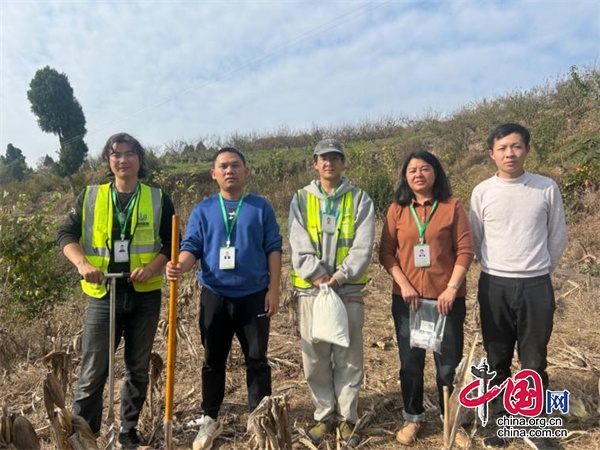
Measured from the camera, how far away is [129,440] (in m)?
3.00

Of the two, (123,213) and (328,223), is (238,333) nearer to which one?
(328,223)

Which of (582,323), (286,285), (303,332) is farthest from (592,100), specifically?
(303,332)

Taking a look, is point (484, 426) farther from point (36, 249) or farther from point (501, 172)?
point (36, 249)

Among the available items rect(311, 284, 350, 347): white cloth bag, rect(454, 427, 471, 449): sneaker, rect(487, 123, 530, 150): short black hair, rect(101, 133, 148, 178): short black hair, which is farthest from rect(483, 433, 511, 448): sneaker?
rect(101, 133, 148, 178): short black hair

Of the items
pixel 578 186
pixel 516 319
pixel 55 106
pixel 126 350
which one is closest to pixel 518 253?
pixel 516 319

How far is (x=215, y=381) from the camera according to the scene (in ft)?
9.91

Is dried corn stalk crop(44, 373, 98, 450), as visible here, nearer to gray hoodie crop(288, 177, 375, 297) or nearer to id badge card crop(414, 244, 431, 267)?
gray hoodie crop(288, 177, 375, 297)

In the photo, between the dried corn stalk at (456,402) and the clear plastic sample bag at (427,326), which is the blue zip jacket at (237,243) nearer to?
the clear plastic sample bag at (427,326)

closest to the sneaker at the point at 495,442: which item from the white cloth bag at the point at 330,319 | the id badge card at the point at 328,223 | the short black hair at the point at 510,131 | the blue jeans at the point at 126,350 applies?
the white cloth bag at the point at 330,319

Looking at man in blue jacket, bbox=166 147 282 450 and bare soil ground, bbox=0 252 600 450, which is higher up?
man in blue jacket, bbox=166 147 282 450

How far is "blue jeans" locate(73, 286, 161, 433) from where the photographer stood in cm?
281

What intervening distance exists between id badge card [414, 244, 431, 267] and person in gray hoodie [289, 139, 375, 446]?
330 mm

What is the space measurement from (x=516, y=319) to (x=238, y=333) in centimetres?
190

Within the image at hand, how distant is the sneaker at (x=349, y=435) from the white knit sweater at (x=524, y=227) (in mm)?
1462
